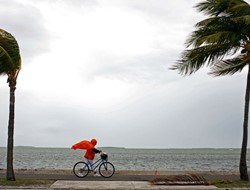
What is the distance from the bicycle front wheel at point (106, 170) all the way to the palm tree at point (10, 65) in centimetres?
434

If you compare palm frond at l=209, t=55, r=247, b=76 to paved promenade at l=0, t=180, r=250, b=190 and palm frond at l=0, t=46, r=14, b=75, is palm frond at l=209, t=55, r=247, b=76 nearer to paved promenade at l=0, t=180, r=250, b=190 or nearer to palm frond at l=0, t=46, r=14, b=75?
paved promenade at l=0, t=180, r=250, b=190

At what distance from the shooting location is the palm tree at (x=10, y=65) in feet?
57.3

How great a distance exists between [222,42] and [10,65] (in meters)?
8.00

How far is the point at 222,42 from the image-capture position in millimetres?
18859

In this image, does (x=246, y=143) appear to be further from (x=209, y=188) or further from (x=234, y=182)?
(x=209, y=188)

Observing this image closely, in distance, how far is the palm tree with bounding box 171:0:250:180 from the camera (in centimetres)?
1839

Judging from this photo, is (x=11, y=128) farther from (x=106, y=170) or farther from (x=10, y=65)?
(x=106, y=170)

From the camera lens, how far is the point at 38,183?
17.1 metres

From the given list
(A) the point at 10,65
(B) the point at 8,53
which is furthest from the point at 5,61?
(B) the point at 8,53

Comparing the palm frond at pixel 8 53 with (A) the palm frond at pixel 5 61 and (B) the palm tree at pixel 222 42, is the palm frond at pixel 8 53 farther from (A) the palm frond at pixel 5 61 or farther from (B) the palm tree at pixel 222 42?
(B) the palm tree at pixel 222 42

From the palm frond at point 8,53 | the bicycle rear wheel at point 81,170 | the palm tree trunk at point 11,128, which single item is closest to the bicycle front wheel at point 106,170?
the bicycle rear wheel at point 81,170

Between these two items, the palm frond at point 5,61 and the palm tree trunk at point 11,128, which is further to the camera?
the palm tree trunk at point 11,128

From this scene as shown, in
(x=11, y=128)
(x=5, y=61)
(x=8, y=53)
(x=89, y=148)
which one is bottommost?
(x=89, y=148)

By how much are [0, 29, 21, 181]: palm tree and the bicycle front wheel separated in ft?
14.3
